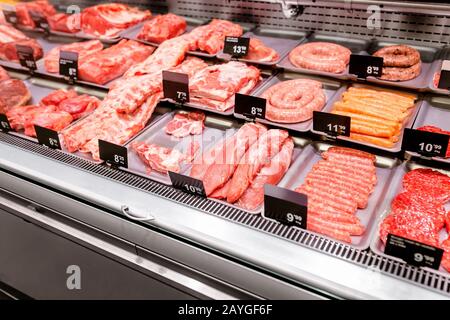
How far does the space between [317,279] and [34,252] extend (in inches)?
79.4

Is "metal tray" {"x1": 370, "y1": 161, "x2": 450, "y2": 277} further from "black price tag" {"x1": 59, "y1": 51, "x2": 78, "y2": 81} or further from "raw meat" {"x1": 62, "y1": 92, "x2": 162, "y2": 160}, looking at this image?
"black price tag" {"x1": 59, "y1": 51, "x2": 78, "y2": 81}

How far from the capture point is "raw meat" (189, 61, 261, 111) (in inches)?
118

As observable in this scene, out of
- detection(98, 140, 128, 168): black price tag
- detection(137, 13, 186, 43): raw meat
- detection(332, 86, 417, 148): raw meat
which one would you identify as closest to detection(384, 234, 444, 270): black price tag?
detection(332, 86, 417, 148): raw meat

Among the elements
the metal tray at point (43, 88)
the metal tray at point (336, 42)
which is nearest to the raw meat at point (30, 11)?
the metal tray at point (43, 88)

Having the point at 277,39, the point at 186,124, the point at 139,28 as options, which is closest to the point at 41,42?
the point at 139,28

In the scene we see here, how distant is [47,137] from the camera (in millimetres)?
2805

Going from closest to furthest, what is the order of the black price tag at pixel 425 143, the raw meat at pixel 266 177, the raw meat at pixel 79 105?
the black price tag at pixel 425 143, the raw meat at pixel 266 177, the raw meat at pixel 79 105

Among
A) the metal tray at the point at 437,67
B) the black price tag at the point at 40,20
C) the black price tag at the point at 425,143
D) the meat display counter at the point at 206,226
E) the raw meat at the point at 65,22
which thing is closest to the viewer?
the meat display counter at the point at 206,226

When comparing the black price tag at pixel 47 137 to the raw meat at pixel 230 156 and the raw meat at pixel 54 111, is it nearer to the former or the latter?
the raw meat at pixel 54 111

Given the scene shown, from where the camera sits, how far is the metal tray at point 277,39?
3.43 meters

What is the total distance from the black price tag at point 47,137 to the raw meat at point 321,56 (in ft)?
5.68

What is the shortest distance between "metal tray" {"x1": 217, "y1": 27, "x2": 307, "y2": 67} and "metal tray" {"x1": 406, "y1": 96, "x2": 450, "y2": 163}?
110 centimetres
